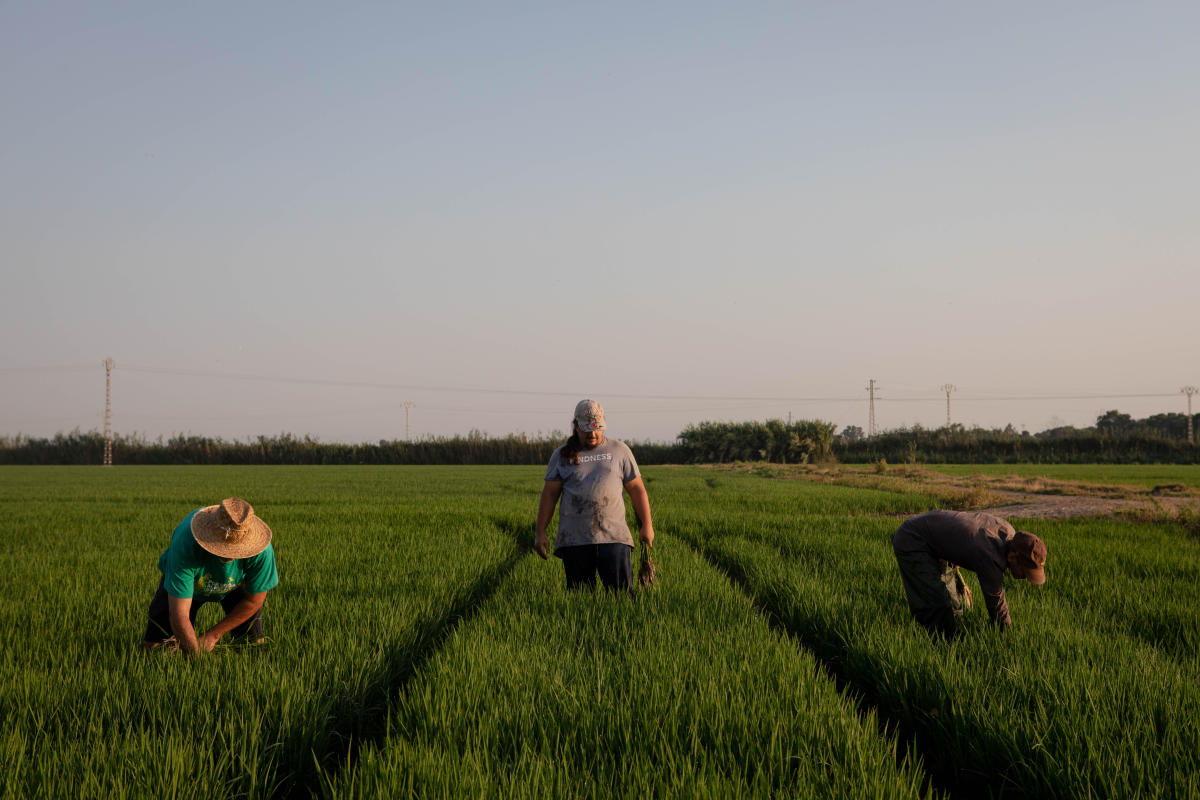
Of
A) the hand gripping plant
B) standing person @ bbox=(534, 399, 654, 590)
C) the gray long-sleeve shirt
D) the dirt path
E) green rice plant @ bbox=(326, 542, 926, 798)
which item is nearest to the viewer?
green rice plant @ bbox=(326, 542, 926, 798)

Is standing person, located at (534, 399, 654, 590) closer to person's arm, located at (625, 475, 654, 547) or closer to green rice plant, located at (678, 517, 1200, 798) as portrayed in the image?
person's arm, located at (625, 475, 654, 547)

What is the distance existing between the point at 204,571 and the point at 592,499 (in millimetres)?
2377

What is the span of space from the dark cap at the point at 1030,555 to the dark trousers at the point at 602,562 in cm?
247

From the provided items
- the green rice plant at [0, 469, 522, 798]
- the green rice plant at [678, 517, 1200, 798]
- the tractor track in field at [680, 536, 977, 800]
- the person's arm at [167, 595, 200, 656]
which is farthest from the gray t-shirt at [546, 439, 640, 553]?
the person's arm at [167, 595, 200, 656]

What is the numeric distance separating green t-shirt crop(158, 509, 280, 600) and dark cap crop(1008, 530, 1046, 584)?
4103 mm

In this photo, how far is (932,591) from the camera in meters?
4.57

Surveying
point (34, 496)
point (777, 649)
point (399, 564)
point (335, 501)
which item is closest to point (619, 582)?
point (777, 649)

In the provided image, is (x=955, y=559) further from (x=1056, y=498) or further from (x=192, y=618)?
(x=1056, y=498)

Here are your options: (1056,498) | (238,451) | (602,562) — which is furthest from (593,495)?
(238,451)

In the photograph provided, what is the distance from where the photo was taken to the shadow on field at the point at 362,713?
9.36 feet

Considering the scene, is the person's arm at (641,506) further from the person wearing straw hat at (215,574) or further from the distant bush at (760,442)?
the distant bush at (760,442)

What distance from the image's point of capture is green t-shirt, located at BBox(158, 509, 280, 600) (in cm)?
350

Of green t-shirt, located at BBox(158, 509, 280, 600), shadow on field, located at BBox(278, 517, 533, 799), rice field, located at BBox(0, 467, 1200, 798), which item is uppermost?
green t-shirt, located at BBox(158, 509, 280, 600)

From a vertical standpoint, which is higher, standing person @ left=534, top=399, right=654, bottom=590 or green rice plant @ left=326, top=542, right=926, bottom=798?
standing person @ left=534, top=399, right=654, bottom=590
